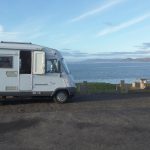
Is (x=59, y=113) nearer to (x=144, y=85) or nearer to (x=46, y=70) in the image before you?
(x=46, y=70)

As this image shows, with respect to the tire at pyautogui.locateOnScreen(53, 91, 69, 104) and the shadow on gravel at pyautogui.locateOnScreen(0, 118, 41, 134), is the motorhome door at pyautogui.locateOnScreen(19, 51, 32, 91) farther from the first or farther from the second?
the shadow on gravel at pyautogui.locateOnScreen(0, 118, 41, 134)

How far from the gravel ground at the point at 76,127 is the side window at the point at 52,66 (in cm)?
148

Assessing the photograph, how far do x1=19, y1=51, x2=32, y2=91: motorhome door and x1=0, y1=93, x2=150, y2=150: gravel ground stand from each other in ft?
2.77

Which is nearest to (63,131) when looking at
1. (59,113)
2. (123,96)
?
(59,113)

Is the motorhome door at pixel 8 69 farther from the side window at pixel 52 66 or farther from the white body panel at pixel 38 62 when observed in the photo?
the side window at pixel 52 66

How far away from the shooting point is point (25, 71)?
1881cm

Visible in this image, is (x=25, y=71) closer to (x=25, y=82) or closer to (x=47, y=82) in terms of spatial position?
(x=25, y=82)

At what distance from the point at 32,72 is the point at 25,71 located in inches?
11.7

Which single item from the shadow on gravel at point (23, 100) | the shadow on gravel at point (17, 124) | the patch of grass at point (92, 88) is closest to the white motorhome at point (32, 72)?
the shadow on gravel at point (23, 100)

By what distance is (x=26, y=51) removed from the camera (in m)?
18.8

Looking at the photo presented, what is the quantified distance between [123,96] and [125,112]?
6.32m

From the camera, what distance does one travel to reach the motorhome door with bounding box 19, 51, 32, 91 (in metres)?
18.7

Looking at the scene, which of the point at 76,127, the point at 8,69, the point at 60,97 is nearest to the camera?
the point at 76,127

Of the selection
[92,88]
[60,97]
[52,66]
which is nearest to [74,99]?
[60,97]
